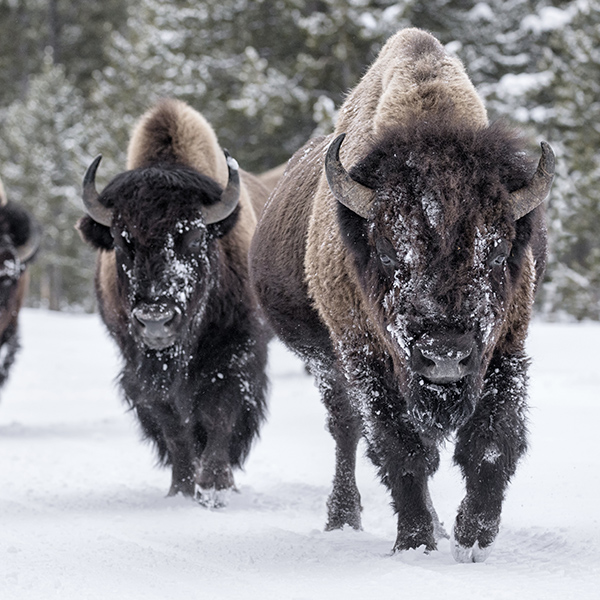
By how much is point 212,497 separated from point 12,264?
4.13 meters

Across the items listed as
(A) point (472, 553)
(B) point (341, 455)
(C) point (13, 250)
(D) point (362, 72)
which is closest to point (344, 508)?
(B) point (341, 455)

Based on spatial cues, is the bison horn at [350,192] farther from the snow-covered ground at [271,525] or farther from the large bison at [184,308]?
the large bison at [184,308]

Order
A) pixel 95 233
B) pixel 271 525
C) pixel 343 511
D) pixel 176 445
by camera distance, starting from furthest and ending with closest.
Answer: pixel 176 445 < pixel 95 233 < pixel 343 511 < pixel 271 525

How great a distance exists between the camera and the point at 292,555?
4277mm

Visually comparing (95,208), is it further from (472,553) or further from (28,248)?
(28,248)

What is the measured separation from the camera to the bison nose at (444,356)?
366 centimetres

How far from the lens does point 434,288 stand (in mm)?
3807

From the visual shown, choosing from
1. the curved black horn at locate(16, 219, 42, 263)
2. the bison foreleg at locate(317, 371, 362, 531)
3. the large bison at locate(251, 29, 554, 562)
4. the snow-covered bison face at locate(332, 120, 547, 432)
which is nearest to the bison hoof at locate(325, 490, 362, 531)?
the bison foreleg at locate(317, 371, 362, 531)

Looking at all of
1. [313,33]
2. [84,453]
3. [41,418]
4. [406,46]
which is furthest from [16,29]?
[406,46]

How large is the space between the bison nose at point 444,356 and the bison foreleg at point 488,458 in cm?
42

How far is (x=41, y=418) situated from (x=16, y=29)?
31.0 m

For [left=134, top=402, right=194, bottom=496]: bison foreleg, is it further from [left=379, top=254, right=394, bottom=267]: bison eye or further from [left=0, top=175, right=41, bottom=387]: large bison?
[left=0, top=175, right=41, bottom=387]: large bison

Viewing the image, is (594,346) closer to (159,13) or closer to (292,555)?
(292,555)

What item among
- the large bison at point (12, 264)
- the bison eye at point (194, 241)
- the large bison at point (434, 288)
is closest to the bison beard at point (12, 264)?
the large bison at point (12, 264)
